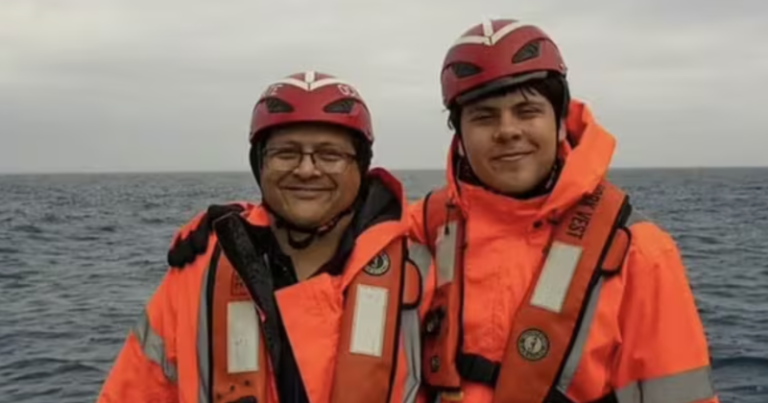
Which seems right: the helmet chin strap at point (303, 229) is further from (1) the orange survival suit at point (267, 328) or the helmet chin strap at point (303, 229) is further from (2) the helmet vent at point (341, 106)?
(2) the helmet vent at point (341, 106)

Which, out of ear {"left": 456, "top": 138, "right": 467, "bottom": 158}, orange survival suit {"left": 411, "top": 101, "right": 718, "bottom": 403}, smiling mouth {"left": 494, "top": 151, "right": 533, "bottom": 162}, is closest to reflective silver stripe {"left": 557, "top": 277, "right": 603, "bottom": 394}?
orange survival suit {"left": 411, "top": 101, "right": 718, "bottom": 403}

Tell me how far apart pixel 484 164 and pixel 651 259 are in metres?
0.83

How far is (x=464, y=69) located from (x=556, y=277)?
1.01 meters

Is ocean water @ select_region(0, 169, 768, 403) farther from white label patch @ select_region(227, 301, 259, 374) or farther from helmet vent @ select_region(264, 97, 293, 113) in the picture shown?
helmet vent @ select_region(264, 97, 293, 113)

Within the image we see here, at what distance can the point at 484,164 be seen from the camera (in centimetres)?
421

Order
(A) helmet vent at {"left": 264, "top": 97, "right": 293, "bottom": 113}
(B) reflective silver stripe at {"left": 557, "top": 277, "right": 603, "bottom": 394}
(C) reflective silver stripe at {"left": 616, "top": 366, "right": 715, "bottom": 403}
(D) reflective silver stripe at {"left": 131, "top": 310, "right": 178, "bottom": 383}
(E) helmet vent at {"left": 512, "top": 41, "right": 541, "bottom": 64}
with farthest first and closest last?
(D) reflective silver stripe at {"left": 131, "top": 310, "right": 178, "bottom": 383}
(A) helmet vent at {"left": 264, "top": 97, "right": 293, "bottom": 113}
(E) helmet vent at {"left": 512, "top": 41, "right": 541, "bottom": 64}
(B) reflective silver stripe at {"left": 557, "top": 277, "right": 603, "bottom": 394}
(C) reflective silver stripe at {"left": 616, "top": 366, "right": 715, "bottom": 403}

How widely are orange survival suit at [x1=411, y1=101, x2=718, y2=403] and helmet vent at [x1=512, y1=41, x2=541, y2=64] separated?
0.40 m

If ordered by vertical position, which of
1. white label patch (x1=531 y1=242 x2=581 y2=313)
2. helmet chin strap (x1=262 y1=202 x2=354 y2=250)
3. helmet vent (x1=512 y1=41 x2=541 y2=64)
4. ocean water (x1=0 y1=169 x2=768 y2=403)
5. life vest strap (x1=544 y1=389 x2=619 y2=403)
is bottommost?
ocean water (x1=0 y1=169 x2=768 y2=403)

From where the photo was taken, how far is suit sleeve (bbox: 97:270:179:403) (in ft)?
14.2

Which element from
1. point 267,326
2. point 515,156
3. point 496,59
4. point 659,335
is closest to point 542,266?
point 515,156

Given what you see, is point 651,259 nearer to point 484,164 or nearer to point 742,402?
point 484,164

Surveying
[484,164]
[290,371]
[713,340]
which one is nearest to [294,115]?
[484,164]

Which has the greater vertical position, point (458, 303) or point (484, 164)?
point (484, 164)

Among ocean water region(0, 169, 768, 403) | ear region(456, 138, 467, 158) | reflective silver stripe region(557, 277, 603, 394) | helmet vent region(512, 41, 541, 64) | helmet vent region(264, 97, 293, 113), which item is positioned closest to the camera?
reflective silver stripe region(557, 277, 603, 394)
